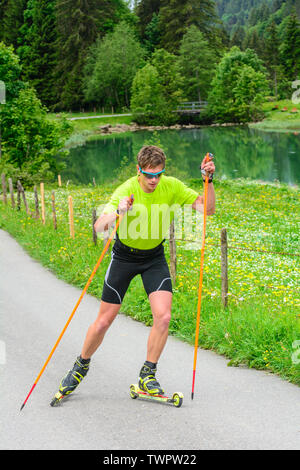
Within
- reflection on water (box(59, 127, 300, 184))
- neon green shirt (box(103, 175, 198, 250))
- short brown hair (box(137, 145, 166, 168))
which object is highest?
short brown hair (box(137, 145, 166, 168))

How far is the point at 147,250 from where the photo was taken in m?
5.15

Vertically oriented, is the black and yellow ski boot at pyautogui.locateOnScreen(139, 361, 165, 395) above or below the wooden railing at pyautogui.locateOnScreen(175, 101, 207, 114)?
below

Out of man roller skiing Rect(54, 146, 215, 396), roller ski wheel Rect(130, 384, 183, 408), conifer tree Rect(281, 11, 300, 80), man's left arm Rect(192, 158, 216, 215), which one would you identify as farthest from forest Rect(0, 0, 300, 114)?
roller ski wheel Rect(130, 384, 183, 408)

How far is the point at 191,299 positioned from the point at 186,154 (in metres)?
40.2

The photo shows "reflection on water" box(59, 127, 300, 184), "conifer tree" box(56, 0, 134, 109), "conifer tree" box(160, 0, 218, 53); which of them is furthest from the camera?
"conifer tree" box(160, 0, 218, 53)

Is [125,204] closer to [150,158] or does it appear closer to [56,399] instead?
[150,158]

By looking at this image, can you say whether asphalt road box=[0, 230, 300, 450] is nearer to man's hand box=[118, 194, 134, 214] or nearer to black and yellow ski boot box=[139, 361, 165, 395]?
black and yellow ski boot box=[139, 361, 165, 395]

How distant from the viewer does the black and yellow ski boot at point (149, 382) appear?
516cm

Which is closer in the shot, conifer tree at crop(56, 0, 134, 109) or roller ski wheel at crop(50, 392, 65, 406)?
roller ski wheel at crop(50, 392, 65, 406)

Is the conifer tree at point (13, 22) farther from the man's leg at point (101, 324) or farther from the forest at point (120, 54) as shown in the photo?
the man's leg at point (101, 324)

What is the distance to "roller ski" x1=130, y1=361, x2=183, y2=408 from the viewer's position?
16.6 ft

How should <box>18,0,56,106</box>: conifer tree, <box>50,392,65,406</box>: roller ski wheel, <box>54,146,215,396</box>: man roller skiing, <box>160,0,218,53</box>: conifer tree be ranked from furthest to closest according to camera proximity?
1. <box>160,0,218,53</box>: conifer tree
2. <box>18,0,56,106</box>: conifer tree
3. <box>50,392,65,406</box>: roller ski wheel
4. <box>54,146,215,396</box>: man roller skiing

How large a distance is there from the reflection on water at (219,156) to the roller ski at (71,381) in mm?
26210

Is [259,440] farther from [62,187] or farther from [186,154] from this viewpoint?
[186,154]
